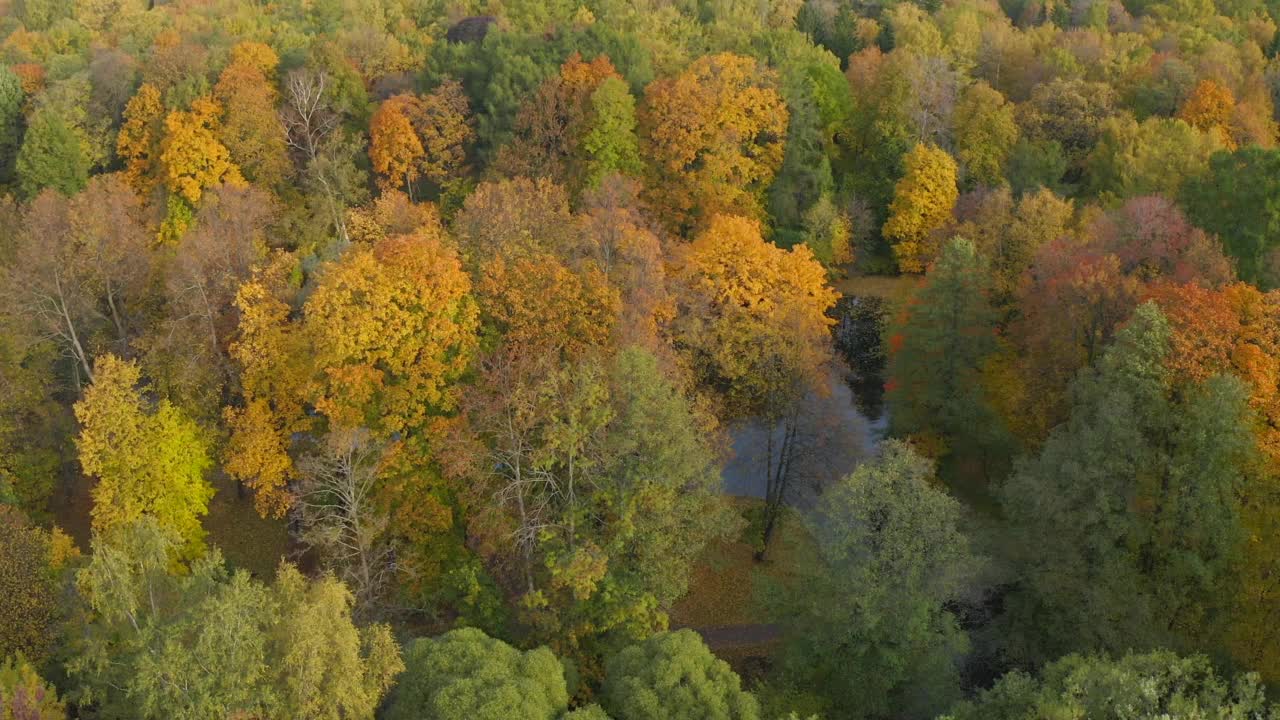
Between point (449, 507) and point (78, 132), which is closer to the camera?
point (449, 507)

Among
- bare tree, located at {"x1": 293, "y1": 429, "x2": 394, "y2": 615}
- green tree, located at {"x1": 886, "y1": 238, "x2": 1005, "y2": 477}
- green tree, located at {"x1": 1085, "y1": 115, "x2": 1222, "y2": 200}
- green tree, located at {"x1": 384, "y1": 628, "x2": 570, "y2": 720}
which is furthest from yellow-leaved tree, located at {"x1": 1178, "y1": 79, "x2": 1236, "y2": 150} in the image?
green tree, located at {"x1": 384, "y1": 628, "x2": 570, "y2": 720}

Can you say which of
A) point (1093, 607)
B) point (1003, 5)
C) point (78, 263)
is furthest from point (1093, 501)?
point (1003, 5)

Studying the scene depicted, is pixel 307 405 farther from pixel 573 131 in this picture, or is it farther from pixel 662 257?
pixel 573 131

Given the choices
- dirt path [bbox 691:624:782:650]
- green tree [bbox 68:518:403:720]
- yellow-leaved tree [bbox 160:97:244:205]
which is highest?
green tree [bbox 68:518:403:720]

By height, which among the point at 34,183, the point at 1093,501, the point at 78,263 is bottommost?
the point at 34,183

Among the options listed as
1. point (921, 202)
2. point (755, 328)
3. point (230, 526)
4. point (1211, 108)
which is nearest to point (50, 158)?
point (230, 526)

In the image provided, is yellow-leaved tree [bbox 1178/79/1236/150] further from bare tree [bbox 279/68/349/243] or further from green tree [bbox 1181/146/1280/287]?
bare tree [bbox 279/68/349/243]

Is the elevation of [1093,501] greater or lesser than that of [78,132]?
greater
